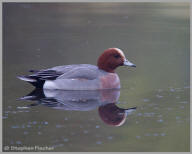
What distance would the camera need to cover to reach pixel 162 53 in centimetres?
1320

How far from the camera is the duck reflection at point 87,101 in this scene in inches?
310

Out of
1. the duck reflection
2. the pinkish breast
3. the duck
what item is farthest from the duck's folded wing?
the duck reflection

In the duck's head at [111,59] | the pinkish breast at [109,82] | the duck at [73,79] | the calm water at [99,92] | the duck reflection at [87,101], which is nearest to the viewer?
A: the calm water at [99,92]

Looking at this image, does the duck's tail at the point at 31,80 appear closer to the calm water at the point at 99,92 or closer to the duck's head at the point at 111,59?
the calm water at the point at 99,92

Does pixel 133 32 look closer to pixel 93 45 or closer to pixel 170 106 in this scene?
pixel 93 45

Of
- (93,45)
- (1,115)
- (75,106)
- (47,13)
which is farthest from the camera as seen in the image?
(47,13)

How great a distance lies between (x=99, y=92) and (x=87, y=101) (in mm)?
797

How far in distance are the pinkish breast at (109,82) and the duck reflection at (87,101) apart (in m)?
0.15

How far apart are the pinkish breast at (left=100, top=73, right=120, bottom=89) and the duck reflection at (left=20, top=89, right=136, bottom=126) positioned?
6.0 inches

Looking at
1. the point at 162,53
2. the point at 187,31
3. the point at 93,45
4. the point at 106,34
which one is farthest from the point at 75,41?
the point at 187,31

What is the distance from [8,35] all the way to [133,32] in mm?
4803

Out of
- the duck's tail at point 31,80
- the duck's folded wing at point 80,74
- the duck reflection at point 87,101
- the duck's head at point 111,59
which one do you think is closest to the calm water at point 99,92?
the duck reflection at point 87,101

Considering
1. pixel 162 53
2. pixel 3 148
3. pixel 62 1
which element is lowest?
pixel 3 148

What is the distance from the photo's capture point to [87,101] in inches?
344
